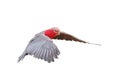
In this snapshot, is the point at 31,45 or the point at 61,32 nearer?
the point at 31,45

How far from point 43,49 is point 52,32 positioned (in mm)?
506

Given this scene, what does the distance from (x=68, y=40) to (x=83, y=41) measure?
158 mm

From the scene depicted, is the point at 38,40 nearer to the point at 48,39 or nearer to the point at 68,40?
the point at 48,39

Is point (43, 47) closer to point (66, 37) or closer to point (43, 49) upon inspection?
point (43, 49)

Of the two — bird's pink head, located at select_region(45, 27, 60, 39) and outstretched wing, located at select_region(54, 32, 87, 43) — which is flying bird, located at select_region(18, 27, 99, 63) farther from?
outstretched wing, located at select_region(54, 32, 87, 43)

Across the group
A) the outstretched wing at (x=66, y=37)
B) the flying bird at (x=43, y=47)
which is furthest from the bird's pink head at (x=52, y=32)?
the outstretched wing at (x=66, y=37)

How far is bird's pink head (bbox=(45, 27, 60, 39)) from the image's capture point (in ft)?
21.4

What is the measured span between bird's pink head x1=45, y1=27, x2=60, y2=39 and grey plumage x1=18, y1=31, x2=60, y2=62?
0.21m

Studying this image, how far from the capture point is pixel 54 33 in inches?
259

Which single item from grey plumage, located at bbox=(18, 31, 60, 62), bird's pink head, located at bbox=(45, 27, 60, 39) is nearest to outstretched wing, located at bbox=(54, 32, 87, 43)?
bird's pink head, located at bbox=(45, 27, 60, 39)

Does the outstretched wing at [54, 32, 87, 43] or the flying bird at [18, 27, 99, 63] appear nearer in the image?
the flying bird at [18, 27, 99, 63]

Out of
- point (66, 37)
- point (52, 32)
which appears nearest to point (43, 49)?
point (52, 32)

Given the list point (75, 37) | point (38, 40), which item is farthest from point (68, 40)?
point (38, 40)

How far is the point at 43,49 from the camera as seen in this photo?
6090 millimetres
